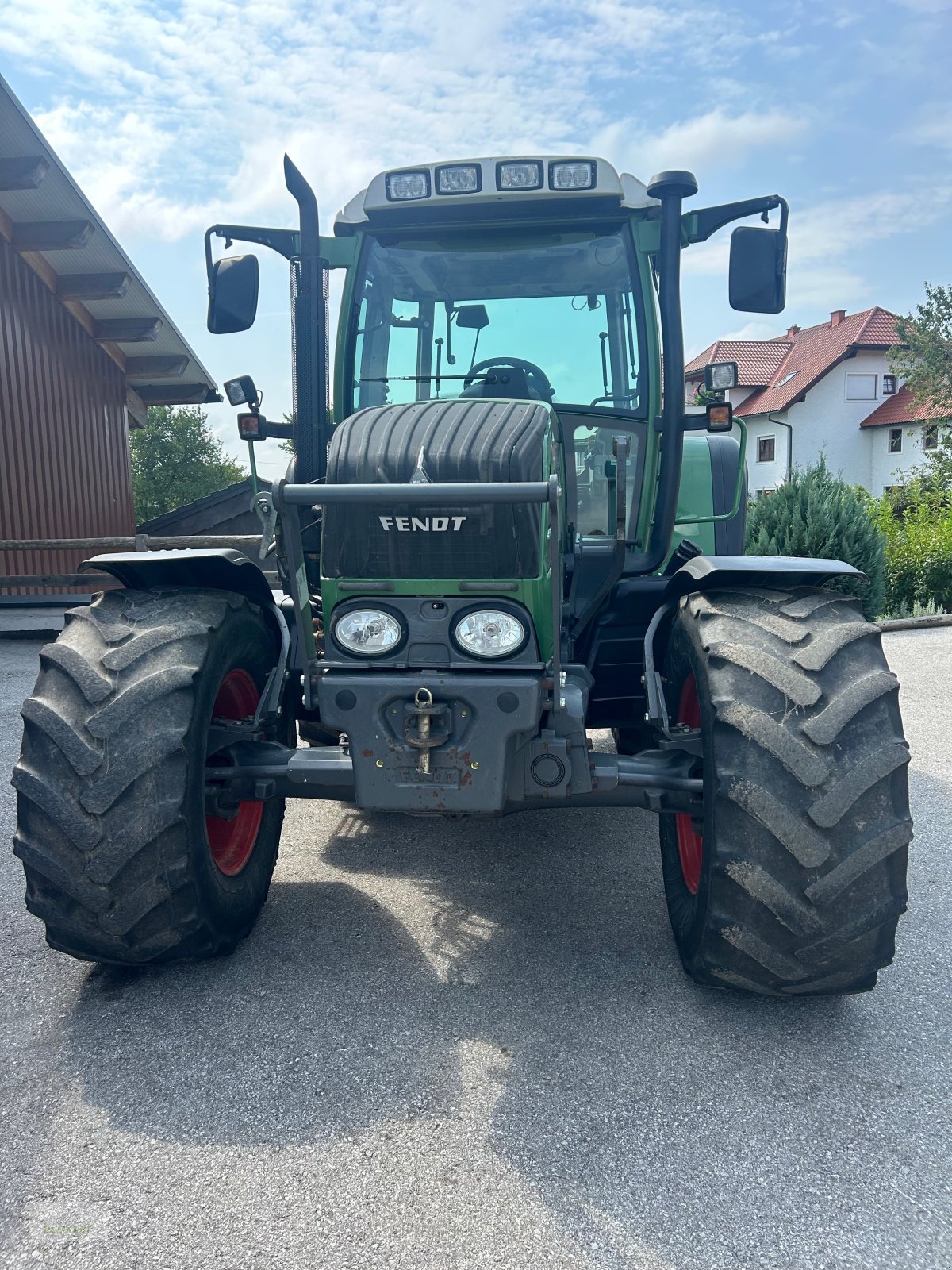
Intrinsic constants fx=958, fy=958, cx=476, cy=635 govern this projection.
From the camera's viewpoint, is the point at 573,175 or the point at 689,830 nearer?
the point at 689,830

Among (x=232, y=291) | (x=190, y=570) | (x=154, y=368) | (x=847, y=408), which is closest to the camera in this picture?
(x=190, y=570)

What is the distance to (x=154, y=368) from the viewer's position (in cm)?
1550

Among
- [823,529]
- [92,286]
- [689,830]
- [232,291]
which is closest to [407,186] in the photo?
[232,291]

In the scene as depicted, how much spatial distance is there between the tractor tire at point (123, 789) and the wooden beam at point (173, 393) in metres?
14.6

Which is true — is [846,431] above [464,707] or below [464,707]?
above

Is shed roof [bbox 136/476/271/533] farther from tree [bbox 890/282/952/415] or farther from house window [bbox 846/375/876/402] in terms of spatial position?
house window [bbox 846/375/876/402]

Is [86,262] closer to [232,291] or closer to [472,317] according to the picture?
[232,291]

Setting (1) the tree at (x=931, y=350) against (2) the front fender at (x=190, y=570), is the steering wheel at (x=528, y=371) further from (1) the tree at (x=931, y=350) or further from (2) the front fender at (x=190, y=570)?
(1) the tree at (x=931, y=350)

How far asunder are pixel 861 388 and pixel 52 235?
37.6 meters

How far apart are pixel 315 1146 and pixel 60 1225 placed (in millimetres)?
539

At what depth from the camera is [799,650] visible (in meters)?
2.66

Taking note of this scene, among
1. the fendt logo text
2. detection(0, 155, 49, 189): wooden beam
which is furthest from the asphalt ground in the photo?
detection(0, 155, 49, 189): wooden beam

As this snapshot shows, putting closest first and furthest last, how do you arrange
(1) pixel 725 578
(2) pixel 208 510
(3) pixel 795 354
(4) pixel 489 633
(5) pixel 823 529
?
(4) pixel 489 633, (1) pixel 725 578, (5) pixel 823 529, (2) pixel 208 510, (3) pixel 795 354

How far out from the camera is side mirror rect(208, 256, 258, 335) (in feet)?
12.5
